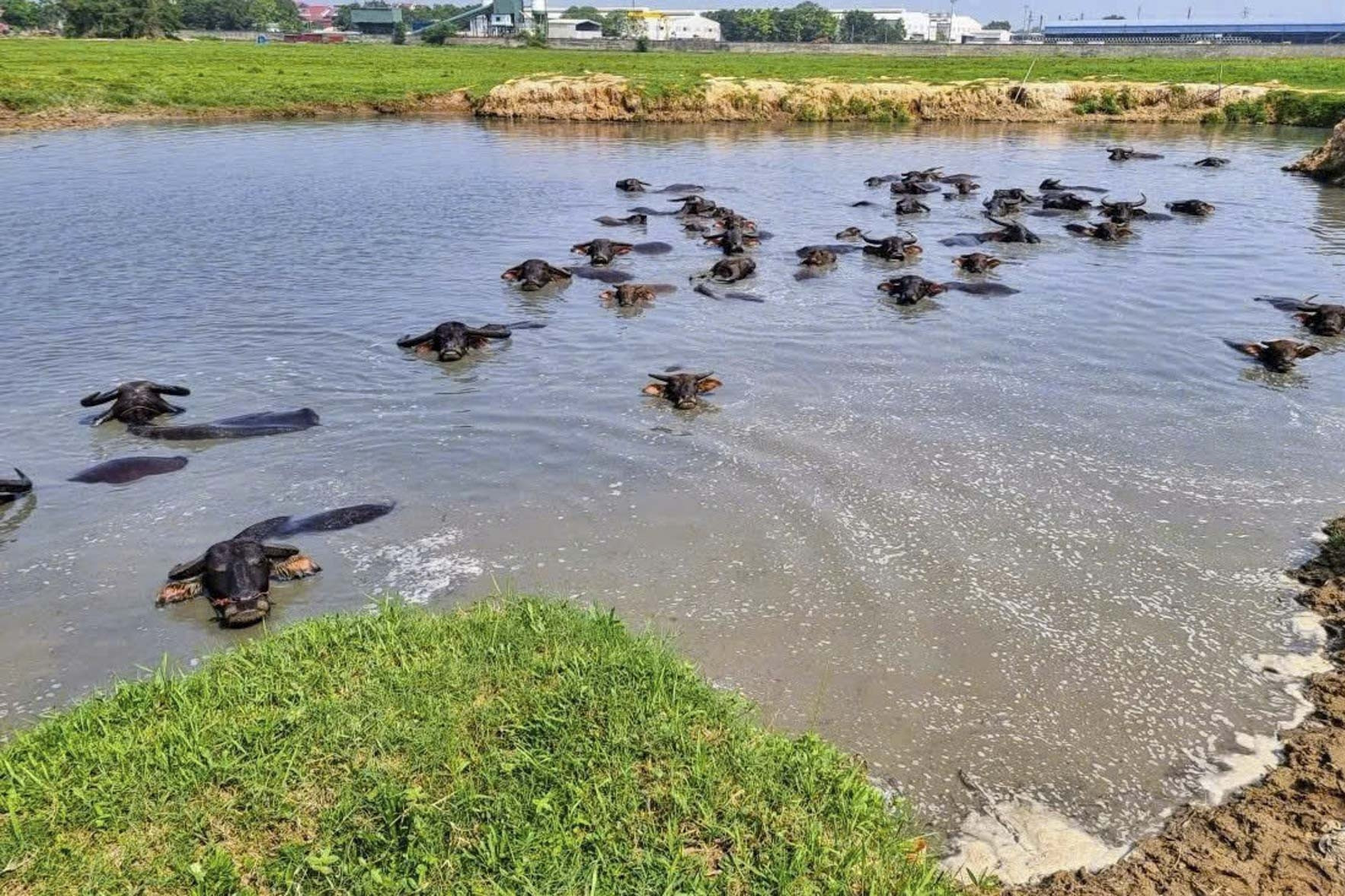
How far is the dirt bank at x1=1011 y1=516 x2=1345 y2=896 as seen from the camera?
3.83m

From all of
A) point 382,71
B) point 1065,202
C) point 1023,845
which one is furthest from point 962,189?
point 382,71

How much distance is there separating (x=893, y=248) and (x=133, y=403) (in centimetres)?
1187

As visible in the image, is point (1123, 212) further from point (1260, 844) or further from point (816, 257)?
point (1260, 844)

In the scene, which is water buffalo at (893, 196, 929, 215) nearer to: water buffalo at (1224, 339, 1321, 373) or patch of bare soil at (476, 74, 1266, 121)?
water buffalo at (1224, 339, 1321, 373)

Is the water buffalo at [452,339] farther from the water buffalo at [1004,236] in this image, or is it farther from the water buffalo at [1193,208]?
the water buffalo at [1193,208]

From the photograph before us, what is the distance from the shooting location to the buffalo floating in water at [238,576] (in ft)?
19.6

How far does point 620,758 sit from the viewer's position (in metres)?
4.07

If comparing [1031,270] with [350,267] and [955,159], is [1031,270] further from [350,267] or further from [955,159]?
[955,159]

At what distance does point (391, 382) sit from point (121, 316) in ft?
16.6

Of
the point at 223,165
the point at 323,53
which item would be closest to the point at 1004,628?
the point at 223,165

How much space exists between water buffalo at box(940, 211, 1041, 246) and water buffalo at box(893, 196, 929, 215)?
2.51 m

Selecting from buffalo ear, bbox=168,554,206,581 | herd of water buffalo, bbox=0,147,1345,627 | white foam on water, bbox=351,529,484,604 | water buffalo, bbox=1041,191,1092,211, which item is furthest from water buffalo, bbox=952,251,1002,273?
buffalo ear, bbox=168,554,206,581

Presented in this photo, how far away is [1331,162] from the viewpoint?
79.7ft

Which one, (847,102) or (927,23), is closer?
(847,102)
